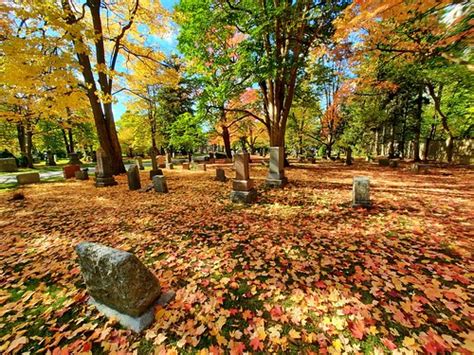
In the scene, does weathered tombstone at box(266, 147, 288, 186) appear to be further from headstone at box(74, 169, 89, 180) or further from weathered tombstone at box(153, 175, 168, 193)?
headstone at box(74, 169, 89, 180)

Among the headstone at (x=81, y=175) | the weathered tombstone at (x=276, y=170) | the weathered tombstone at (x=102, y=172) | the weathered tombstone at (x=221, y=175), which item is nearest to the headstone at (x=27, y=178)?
the headstone at (x=81, y=175)

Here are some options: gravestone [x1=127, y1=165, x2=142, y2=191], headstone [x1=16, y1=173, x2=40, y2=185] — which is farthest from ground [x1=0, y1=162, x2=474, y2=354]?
headstone [x1=16, y1=173, x2=40, y2=185]

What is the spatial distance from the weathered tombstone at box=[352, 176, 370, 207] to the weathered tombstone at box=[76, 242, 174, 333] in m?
5.56

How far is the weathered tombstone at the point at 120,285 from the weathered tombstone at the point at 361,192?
5.56 metres

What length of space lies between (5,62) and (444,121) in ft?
79.2

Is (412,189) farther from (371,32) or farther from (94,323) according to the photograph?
(94,323)

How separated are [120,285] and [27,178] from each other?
13.2m

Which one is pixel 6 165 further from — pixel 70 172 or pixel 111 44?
pixel 111 44

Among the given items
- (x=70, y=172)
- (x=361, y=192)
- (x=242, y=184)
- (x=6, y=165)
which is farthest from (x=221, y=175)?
(x=6, y=165)

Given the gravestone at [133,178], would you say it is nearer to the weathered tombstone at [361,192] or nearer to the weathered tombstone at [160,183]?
the weathered tombstone at [160,183]

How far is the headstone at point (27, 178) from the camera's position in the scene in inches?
418

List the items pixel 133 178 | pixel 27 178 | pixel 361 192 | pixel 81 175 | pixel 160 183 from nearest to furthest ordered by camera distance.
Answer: pixel 361 192, pixel 160 183, pixel 133 178, pixel 27 178, pixel 81 175

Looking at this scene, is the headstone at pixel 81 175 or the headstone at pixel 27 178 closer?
the headstone at pixel 27 178

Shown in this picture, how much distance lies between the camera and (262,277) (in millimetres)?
3111
